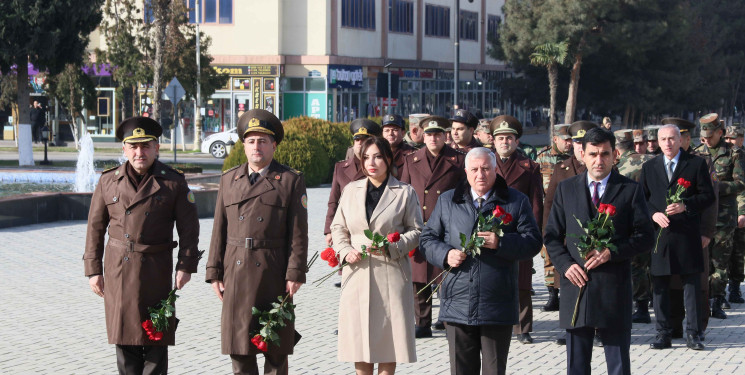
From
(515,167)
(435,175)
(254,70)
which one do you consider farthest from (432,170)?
(254,70)

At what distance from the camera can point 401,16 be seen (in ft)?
206

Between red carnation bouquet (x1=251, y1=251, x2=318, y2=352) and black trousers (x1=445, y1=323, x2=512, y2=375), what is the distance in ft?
3.11

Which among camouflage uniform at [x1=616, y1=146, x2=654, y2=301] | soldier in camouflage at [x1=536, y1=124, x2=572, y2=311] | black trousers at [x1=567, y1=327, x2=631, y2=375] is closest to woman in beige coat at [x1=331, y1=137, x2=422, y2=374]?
black trousers at [x1=567, y1=327, x2=631, y2=375]

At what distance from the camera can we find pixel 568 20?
51.8 m

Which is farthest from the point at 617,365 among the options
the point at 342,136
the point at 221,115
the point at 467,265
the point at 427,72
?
the point at 427,72

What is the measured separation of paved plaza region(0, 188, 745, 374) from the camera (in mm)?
8688

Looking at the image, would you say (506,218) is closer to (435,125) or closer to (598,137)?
(598,137)

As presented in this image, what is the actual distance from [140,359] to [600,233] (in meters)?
2.83

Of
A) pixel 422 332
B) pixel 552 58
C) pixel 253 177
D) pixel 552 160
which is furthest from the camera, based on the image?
pixel 552 58

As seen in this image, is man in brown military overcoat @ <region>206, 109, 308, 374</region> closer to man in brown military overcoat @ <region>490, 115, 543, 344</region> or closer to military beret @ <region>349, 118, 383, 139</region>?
military beret @ <region>349, 118, 383, 139</region>

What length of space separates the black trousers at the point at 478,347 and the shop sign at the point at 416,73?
5514 centimetres

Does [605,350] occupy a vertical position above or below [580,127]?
below

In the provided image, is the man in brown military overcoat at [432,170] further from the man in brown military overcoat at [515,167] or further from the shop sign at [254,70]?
the shop sign at [254,70]

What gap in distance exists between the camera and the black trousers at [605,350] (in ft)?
23.2
